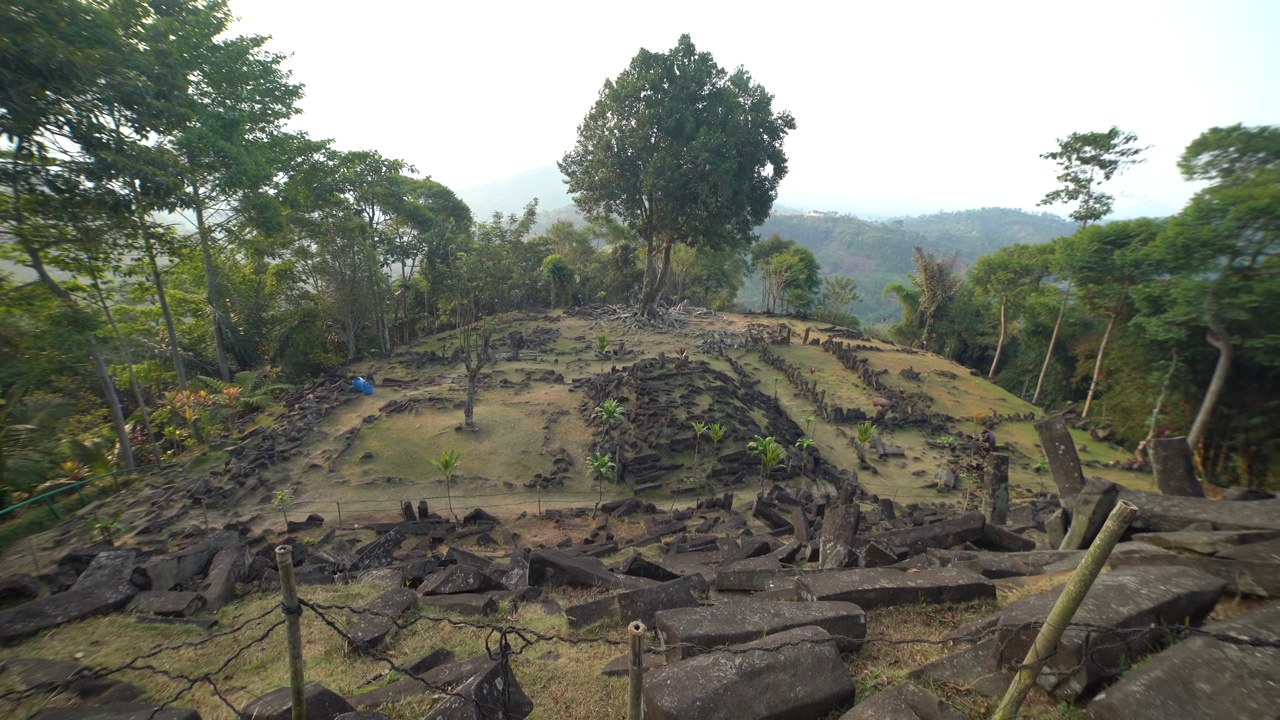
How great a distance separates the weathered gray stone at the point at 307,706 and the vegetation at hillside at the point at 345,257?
12.4 m

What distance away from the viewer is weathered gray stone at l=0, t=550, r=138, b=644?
565 cm

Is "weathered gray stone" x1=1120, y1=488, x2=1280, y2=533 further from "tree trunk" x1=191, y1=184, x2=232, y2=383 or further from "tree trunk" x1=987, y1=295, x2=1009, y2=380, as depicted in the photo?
"tree trunk" x1=987, y1=295, x2=1009, y2=380

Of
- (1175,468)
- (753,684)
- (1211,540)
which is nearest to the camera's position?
(753,684)

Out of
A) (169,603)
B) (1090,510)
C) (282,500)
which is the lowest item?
(282,500)

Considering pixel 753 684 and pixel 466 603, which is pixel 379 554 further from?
pixel 753 684

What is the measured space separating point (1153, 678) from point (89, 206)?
18475mm

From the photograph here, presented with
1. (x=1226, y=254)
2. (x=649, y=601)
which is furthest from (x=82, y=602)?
(x=1226, y=254)

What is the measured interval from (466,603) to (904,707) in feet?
16.3

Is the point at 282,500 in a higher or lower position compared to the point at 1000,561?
lower

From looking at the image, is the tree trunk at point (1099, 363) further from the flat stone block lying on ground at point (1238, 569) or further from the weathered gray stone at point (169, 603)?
the weathered gray stone at point (169, 603)

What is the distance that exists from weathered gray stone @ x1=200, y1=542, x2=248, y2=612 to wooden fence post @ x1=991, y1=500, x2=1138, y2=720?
8793 millimetres

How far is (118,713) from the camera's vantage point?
11.7ft

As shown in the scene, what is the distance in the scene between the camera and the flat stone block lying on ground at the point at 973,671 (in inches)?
135

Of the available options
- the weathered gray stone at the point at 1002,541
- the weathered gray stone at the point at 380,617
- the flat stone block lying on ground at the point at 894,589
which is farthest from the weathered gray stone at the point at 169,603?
the weathered gray stone at the point at 1002,541
